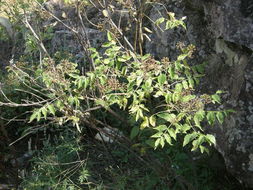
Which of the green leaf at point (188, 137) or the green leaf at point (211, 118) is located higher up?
the green leaf at point (211, 118)

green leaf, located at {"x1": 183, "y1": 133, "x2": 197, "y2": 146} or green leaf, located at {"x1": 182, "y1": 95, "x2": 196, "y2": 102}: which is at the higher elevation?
green leaf, located at {"x1": 182, "y1": 95, "x2": 196, "y2": 102}

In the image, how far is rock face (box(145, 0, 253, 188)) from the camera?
2.88 metres

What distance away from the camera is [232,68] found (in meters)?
3.08

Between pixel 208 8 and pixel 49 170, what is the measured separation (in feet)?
7.34

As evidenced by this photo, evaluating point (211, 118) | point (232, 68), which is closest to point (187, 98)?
point (211, 118)

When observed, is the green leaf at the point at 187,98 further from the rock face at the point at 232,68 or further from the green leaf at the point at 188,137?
the rock face at the point at 232,68

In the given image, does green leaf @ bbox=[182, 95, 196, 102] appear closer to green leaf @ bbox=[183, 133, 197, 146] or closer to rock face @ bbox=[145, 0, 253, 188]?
green leaf @ bbox=[183, 133, 197, 146]

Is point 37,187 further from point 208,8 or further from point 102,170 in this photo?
point 208,8

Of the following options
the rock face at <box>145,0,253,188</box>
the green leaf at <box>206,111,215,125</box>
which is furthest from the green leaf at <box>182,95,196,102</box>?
the rock face at <box>145,0,253,188</box>

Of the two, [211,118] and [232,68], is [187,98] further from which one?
[232,68]

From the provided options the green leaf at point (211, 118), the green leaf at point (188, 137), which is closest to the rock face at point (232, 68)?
the green leaf at point (211, 118)

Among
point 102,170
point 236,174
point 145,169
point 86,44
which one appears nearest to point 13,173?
point 102,170

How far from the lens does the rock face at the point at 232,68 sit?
2.88 metres

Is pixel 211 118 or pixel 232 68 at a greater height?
pixel 232 68
